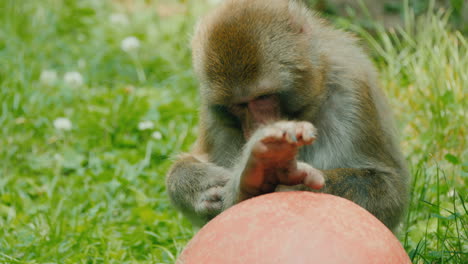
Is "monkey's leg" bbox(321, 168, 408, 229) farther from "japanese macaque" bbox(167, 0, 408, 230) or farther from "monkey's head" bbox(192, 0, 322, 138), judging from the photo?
"monkey's head" bbox(192, 0, 322, 138)

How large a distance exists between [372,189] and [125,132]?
3509 millimetres

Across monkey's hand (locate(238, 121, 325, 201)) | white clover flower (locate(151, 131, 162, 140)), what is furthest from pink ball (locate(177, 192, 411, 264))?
white clover flower (locate(151, 131, 162, 140))

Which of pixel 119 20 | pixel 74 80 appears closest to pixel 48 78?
pixel 74 80

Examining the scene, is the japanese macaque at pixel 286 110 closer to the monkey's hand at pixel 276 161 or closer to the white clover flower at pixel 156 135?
the monkey's hand at pixel 276 161

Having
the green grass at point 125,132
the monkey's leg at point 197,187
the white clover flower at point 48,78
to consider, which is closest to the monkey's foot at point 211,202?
the monkey's leg at point 197,187

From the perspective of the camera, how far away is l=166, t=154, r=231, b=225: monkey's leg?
13.6 feet

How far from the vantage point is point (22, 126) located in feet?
22.0

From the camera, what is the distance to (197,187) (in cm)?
436

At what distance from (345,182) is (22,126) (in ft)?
12.9

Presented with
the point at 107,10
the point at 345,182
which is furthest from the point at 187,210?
the point at 107,10

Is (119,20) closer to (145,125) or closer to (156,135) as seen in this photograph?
(145,125)

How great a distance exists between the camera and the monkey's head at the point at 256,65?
3691mm

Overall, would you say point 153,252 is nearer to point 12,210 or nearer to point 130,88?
point 12,210

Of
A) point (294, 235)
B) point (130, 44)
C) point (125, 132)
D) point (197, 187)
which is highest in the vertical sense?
point (294, 235)
